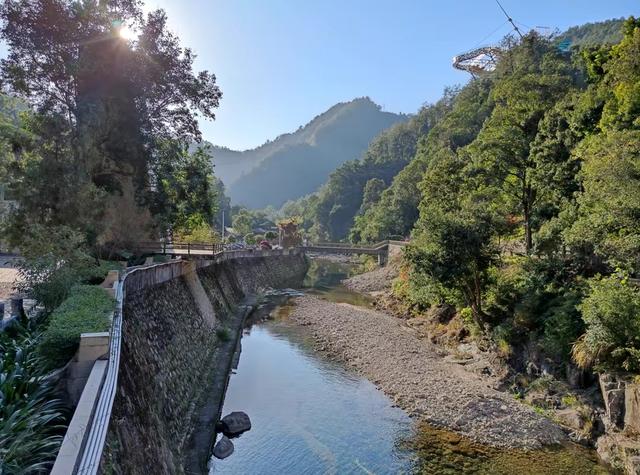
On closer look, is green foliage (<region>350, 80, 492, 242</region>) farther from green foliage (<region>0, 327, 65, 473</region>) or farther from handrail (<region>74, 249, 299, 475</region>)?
green foliage (<region>0, 327, 65, 473</region>)

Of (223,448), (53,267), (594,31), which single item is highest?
(594,31)

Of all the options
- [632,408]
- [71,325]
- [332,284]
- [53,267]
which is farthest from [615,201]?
[332,284]

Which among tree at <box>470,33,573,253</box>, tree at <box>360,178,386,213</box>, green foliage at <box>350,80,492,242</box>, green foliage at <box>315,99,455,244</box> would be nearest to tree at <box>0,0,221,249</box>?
tree at <box>470,33,573,253</box>

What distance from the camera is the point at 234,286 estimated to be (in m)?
35.0

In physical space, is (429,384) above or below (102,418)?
below

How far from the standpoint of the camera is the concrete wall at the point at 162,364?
782 cm

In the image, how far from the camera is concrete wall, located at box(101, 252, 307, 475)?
25.6 feet

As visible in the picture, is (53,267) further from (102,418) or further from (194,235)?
(194,235)

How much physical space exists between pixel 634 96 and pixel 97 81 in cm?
2535

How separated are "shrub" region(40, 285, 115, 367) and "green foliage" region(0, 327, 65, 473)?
0.28m

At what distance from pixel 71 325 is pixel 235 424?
261 inches

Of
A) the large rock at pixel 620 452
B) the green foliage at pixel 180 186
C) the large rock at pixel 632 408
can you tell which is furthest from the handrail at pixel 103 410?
the large rock at pixel 632 408

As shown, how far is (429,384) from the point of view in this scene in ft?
55.3

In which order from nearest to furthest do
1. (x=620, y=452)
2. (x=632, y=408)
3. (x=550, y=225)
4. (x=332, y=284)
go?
(x=620, y=452), (x=632, y=408), (x=550, y=225), (x=332, y=284)
